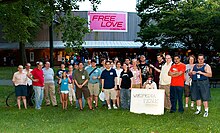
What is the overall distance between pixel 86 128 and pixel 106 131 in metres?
0.66

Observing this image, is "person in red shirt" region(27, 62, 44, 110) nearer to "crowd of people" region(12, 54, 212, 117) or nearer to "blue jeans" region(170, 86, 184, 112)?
"crowd of people" region(12, 54, 212, 117)

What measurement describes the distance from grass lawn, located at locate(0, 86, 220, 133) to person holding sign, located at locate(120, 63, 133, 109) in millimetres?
504

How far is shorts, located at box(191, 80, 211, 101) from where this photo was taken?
37.3 feet

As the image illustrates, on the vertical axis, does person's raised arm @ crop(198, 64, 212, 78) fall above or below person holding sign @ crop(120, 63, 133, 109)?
above

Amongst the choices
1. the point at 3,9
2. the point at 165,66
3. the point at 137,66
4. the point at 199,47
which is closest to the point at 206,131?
the point at 165,66

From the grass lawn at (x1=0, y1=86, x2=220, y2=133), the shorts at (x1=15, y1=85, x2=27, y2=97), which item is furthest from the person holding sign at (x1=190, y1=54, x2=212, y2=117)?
the shorts at (x1=15, y1=85, x2=27, y2=97)

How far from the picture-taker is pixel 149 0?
31.0m

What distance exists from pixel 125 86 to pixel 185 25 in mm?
14591

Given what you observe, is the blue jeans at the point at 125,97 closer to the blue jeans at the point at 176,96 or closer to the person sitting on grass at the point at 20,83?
the blue jeans at the point at 176,96

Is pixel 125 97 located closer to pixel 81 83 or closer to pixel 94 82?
pixel 94 82

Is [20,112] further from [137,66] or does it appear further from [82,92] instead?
[137,66]

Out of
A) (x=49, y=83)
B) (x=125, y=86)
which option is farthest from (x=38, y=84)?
(x=125, y=86)

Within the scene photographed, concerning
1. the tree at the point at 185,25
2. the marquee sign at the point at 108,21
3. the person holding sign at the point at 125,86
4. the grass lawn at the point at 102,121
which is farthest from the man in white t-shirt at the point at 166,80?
the marquee sign at the point at 108,21

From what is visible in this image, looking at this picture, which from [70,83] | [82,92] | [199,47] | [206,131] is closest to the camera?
[206,131]
